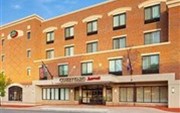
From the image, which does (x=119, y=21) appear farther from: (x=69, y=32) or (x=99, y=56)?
(x=69, y=32)

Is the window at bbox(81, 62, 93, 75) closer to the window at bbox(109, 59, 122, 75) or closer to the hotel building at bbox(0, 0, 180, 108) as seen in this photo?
the hotel building at bbox(0, 0, 180, 108)

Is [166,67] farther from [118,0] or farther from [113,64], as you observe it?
[118,0]

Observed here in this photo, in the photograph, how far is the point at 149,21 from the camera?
34781 millimetres

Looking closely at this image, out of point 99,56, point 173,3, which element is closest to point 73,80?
point 99,56

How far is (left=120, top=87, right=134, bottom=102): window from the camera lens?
34.3 metres

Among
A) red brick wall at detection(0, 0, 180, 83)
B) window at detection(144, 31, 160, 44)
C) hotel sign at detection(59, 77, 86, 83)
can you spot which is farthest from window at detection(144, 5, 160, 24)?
hotel sign at detection(59, 77, 86, 83)

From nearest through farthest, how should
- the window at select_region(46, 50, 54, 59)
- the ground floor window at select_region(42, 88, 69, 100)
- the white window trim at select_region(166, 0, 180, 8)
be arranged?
the white window trim at select_region(166, 0, 180, 8) < the ground floor window at select_region(42, 88, 69, 100) < the window at select_region(46, 50, 54, 59)

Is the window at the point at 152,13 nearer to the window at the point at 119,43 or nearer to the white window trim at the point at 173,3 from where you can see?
the white window trim at the point at 173,3

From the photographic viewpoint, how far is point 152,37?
3469cm

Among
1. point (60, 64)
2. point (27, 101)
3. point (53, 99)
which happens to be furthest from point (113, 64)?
point (27, 101)

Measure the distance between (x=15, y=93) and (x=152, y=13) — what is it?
90.7 ft

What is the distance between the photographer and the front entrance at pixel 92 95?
37.2 meters

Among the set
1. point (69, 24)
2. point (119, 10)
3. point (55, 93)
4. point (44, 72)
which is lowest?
point (55, 93)

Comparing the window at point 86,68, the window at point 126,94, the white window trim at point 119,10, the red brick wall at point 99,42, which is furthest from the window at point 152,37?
→ the window at point 86,68
